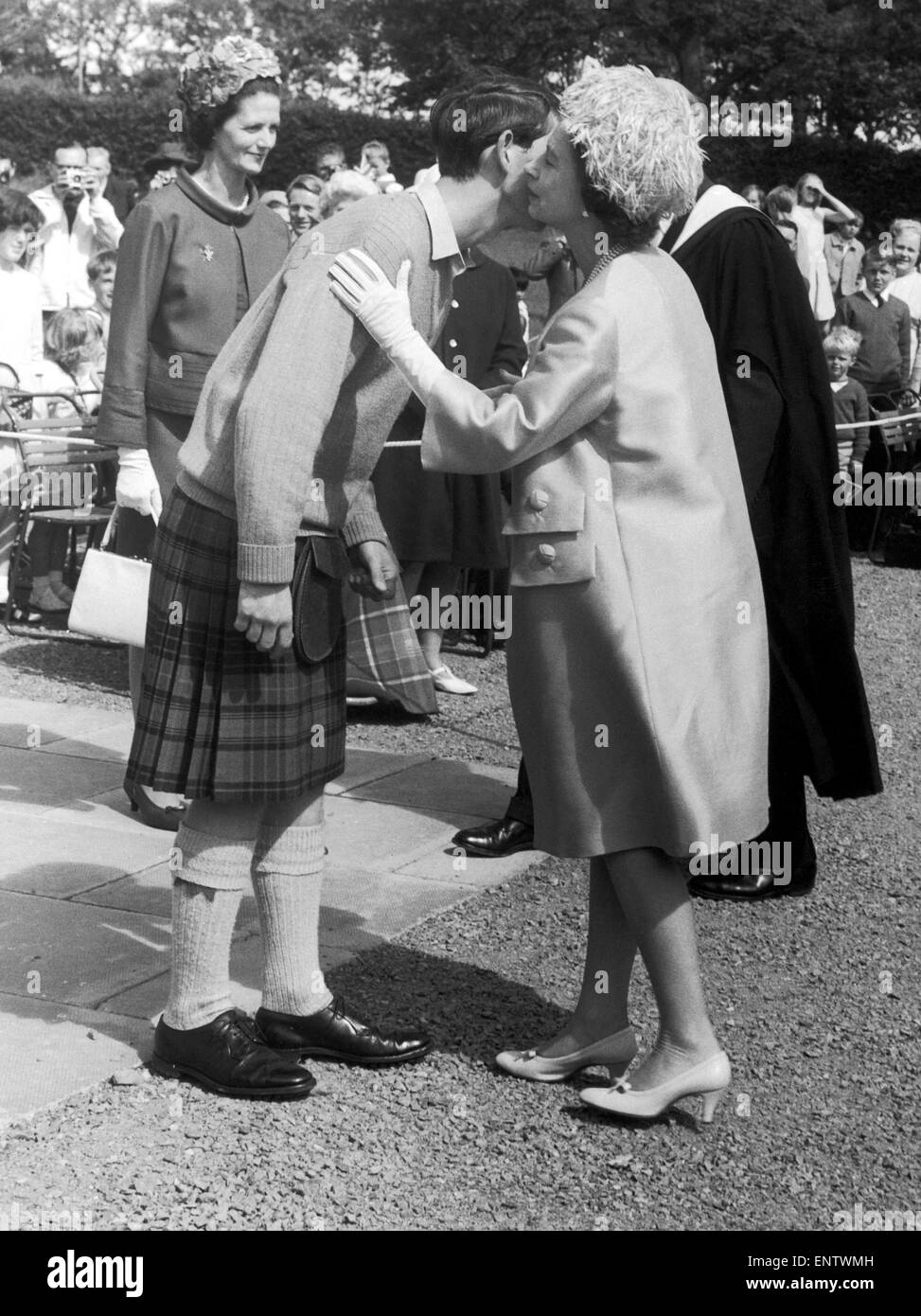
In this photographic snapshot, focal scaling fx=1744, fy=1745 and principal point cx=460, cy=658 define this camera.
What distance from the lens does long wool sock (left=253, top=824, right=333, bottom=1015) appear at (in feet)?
11.2

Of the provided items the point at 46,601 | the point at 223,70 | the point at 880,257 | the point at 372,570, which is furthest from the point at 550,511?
the point at 880,257

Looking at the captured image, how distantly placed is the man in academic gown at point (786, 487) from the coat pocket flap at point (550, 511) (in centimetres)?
147

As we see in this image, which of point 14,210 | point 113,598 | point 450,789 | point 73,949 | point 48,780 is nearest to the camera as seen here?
point 73,949

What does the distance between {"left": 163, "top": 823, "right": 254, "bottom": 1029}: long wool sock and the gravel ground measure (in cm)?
17

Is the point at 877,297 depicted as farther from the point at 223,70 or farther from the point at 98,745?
the point at 223,70

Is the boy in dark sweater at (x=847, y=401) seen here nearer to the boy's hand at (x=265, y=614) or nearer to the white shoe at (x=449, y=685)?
the white shoe at (x=449, y=685)

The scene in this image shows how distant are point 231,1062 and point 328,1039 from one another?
25 cm

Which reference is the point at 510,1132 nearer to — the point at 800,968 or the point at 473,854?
the point at 800,968

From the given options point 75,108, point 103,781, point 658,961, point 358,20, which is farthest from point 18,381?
point 358,20

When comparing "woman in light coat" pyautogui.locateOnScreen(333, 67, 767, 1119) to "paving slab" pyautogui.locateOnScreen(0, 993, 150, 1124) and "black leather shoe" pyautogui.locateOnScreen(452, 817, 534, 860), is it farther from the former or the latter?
"black leather shoe" pyautogui.locateOnScreen(452, 817, 534, 860)

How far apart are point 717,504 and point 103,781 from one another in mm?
3092

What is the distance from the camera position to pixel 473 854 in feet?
16.6

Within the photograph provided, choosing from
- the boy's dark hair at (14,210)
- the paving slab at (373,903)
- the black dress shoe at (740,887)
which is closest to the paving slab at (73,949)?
the paving slab at (373,903)

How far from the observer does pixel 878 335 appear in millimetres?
13305
